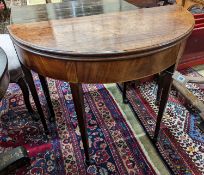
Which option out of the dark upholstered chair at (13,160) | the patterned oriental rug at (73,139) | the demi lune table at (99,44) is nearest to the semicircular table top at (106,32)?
the demi lune table at (99,44)

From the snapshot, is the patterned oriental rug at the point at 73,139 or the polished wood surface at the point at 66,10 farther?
the patterned oriental rug at the point at 73,139

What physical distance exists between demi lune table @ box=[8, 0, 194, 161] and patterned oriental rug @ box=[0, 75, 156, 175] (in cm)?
30

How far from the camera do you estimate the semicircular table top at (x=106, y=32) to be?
0.62 metres

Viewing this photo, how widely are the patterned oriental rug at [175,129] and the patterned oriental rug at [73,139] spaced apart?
0.12m

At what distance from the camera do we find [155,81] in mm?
1573

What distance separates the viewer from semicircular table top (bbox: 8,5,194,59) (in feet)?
2.03

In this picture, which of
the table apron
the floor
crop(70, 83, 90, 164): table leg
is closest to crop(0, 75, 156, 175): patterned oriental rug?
the floor

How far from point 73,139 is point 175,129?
0.57 meters

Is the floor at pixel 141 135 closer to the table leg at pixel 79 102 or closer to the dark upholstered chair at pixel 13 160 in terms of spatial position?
the table leg at pixel 79 102

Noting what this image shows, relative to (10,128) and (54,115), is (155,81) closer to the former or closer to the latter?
(54,115)

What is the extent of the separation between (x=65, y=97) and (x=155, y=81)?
663mm

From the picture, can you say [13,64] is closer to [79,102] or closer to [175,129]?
[79,102]

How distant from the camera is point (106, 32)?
709 millimetres

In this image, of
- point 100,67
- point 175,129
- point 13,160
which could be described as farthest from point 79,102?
point 175,129
